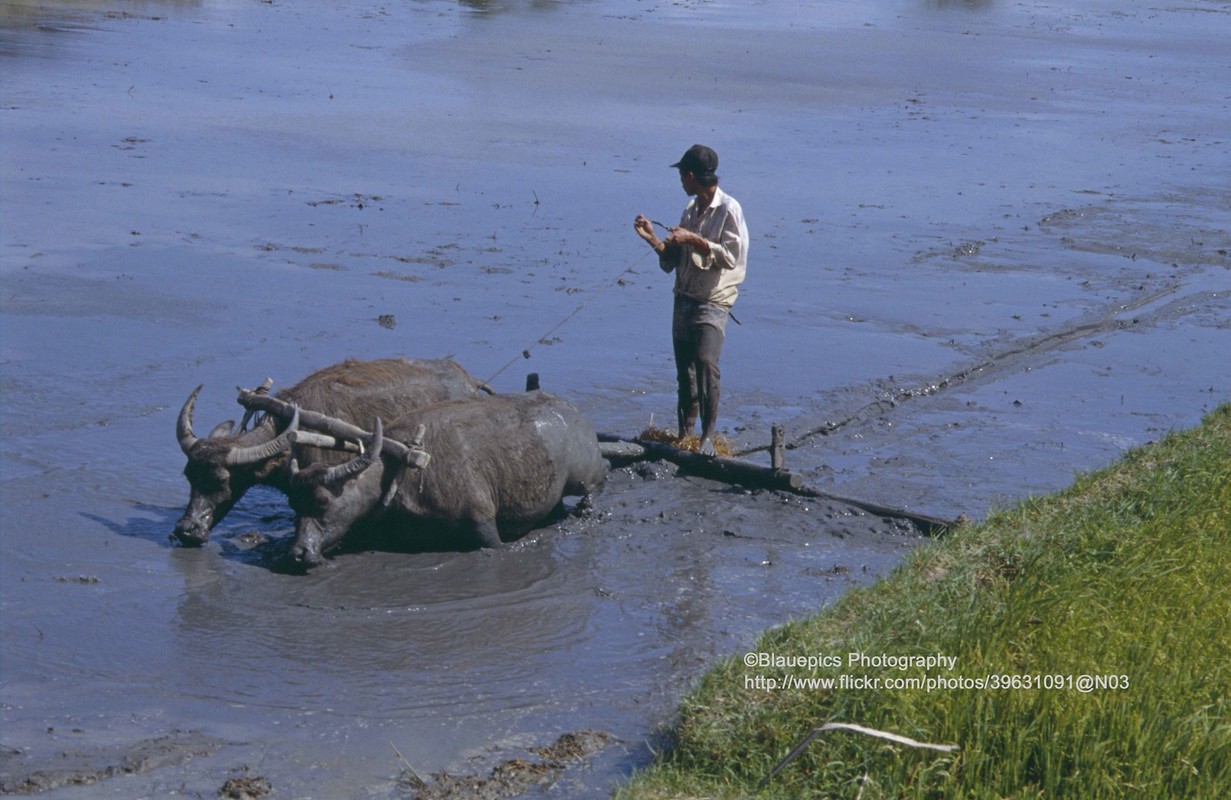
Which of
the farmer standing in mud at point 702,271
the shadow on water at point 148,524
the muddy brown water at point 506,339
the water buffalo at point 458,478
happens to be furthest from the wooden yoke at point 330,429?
the farmer standing in mud at point 702,271

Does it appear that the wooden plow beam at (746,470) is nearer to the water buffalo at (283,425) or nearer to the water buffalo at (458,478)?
the water buffalo at (458,478)

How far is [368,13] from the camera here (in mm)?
35312

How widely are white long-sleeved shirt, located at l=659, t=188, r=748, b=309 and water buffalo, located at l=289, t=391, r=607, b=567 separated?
124 centimetres

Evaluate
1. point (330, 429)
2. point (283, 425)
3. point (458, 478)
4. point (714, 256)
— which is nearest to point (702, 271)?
point (714, 256)

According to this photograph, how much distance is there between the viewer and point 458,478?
891cm

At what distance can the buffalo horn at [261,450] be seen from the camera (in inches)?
344

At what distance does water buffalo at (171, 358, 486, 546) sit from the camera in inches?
344

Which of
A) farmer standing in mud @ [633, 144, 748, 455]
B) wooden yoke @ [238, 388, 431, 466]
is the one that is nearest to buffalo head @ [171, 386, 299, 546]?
wooden yoke @ [238, 388, 431, 466]

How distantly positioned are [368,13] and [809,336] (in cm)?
2475

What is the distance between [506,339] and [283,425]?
358 centimetres

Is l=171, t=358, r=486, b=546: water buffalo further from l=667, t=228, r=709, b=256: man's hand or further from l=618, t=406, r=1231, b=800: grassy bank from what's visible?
l=618, t=406, r=1231, b=800: grassy bank

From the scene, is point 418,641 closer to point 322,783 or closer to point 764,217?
point 322,783

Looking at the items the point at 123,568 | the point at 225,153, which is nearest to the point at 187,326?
the point at 123,568

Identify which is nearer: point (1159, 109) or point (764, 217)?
point (764, 217)
